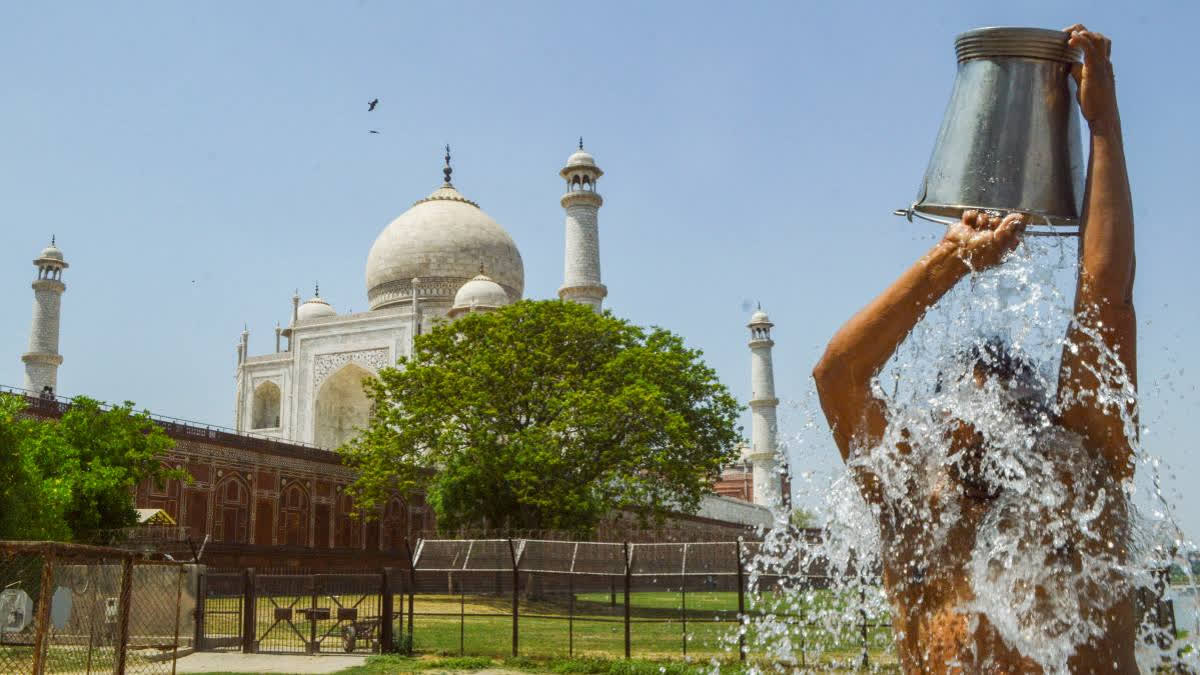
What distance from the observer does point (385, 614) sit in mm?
13414

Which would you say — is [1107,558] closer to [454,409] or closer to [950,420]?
[950,420]

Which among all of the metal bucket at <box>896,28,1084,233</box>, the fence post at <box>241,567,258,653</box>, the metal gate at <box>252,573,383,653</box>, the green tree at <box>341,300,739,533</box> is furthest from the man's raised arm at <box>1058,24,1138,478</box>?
the green tree at <box>341,300,739,533</box>

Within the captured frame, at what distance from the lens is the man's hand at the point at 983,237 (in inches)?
94.0

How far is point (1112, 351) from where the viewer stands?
2.33m

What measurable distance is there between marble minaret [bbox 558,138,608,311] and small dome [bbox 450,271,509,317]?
201 centimetres

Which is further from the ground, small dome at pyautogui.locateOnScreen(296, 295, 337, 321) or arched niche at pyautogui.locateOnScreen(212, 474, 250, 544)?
small dome at pyautogui.locateOnScreen(296, 295, 337, 321)

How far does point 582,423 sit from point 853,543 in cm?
2016

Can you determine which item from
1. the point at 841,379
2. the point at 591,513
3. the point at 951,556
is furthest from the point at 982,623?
the point at 591,513

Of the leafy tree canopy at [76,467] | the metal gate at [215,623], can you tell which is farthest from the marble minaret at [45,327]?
the metal gate at [215,623]

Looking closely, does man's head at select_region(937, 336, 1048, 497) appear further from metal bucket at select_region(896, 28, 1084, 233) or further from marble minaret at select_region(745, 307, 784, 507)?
marble minaret at select_region(745, 307, 784, 507)

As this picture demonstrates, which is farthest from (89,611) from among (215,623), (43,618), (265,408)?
(265,408)

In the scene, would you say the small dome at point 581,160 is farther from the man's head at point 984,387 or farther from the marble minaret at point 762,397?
the man's head at point 984,387

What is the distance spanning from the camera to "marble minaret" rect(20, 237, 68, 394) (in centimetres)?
3509

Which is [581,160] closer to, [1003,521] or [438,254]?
[438,254]
